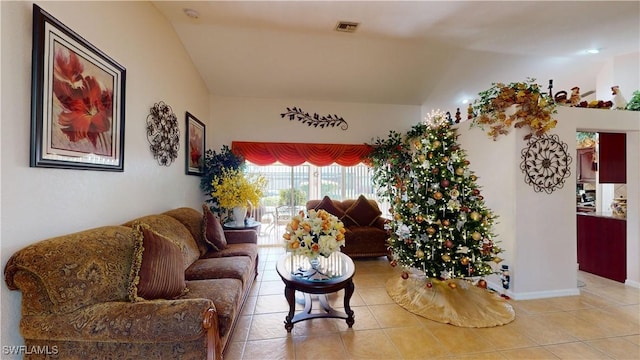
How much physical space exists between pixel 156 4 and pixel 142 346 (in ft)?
11.1

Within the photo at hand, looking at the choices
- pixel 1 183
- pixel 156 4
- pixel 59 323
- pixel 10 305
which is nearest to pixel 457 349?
pixel 59 323

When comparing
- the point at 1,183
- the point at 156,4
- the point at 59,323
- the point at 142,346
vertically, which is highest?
the point at 156,4

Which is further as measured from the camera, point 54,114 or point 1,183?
point 54,114

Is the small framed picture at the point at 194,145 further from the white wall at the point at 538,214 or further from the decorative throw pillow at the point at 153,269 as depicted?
the white wall at the point at 538,214

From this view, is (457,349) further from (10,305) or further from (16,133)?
(16,133)

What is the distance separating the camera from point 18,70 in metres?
1.41

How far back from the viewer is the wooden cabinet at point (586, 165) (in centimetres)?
494

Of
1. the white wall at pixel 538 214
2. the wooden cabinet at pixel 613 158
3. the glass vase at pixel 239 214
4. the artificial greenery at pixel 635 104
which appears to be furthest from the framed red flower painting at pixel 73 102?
the wooden cabinet at pixel 613 158

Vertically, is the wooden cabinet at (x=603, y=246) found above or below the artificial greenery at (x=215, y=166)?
below

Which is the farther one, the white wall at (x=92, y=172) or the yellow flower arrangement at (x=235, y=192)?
the yellow flower arrangement at (x=235, y=192)

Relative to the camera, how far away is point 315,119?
5.41 m

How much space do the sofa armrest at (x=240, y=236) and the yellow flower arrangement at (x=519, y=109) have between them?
3.34 metres

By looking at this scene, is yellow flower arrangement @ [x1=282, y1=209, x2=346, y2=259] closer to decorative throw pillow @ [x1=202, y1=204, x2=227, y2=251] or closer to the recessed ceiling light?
decorative throw pillow @ [x1=202, y1=204, x2=227, y2=251]

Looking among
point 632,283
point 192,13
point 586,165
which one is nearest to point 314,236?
point 192,13
